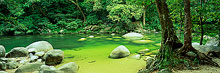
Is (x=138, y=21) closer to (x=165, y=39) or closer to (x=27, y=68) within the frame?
(x=165, y=39)

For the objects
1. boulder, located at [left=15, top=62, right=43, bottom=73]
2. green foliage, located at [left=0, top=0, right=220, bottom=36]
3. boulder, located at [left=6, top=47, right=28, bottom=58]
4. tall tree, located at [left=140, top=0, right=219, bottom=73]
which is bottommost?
boulder, located at [left=15, top=62, right=43, bottom=73]

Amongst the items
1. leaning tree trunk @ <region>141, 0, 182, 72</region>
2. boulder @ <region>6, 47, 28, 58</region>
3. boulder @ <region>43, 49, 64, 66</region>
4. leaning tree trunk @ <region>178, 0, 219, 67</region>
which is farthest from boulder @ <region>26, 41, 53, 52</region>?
leaning tree trunk @ <region>178, 0, 219, 67</region>

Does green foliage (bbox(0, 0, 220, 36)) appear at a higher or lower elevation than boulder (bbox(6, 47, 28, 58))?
higher

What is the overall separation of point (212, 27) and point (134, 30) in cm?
1503

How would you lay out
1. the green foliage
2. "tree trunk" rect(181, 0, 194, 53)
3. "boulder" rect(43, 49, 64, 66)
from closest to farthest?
1. "tree trunk" rect(181, 0, 194, 53)
2. "boulder" rect(43, 49, 64, 66)
3. the green foliage

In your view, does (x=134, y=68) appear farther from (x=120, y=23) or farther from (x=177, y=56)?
(x=120, y=23)

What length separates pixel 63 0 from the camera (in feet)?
79.2

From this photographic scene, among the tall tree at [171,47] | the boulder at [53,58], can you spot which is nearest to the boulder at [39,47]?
the boulder at [53,58]

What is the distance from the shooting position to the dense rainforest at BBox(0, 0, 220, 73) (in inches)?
156

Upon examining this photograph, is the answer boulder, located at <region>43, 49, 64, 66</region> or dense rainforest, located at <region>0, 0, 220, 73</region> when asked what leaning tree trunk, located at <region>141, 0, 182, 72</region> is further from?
boulder, located at <region>43, 49, 64, 66</region>

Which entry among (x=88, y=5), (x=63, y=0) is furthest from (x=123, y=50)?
(x=63, y=0)

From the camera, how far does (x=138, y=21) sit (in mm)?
22250

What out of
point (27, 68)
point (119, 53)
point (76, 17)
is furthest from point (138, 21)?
point (27, 68)

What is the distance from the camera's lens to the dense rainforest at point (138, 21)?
3.96 meters
